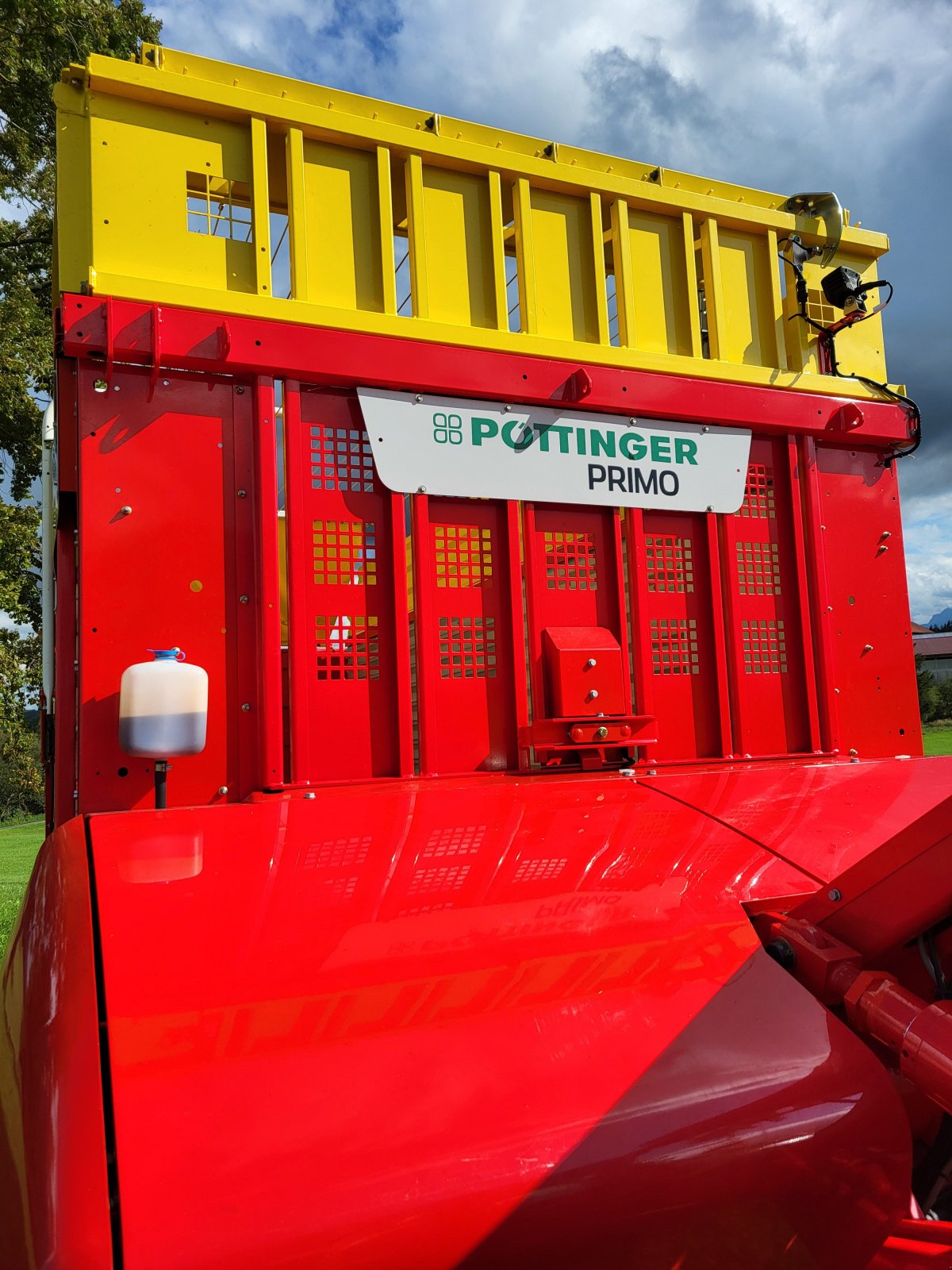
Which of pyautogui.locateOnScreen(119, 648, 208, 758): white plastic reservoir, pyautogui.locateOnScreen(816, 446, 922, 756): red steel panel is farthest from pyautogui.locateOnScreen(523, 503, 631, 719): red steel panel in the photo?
pyautogui.locateOnScreen(119, 648, 208, 758): white plastic reservoir

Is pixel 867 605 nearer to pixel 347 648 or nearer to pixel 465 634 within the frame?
pixel 465 634

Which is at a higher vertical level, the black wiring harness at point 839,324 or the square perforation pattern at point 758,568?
the black wiring harness at point 839,324

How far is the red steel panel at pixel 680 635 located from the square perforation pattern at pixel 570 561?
8.1 inches

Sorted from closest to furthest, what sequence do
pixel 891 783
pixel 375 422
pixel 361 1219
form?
1. pixel 361 1219
2. pixel 891 783
3. pixel 375 422

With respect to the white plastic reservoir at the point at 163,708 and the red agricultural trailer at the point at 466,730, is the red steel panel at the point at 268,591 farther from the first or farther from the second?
the white plastic reservoir at the point at 163,708

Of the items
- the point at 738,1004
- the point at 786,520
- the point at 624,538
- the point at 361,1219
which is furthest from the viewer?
the point at 786,520

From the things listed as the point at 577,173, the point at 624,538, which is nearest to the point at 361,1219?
the point at 624,538

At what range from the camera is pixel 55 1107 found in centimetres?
102

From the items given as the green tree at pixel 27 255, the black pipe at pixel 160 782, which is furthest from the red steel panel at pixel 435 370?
the green tree at pixel 27 255

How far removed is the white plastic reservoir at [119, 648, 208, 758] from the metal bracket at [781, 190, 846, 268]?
304 cm

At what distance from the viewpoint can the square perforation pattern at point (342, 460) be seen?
2.67 m

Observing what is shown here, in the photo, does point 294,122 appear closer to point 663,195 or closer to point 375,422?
point 375,422

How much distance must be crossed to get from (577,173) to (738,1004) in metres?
2.85

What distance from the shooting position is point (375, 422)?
2711mm
